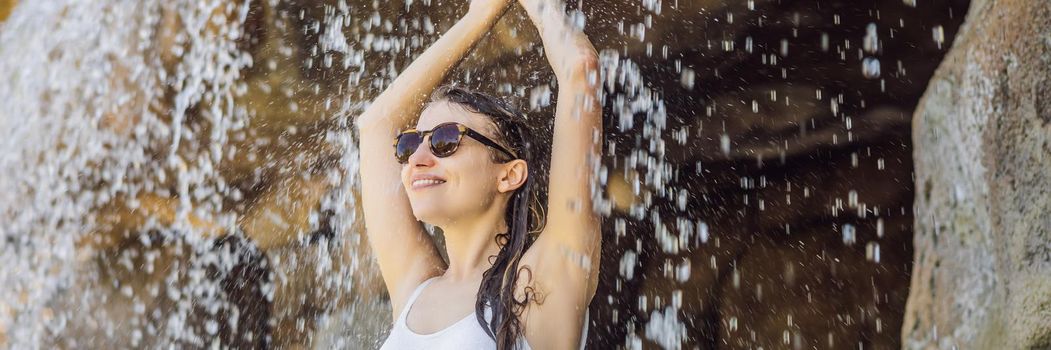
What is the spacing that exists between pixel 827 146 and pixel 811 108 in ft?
0.74

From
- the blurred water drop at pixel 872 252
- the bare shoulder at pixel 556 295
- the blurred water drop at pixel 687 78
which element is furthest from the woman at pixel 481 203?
the blurred water drop at pixel 872 252

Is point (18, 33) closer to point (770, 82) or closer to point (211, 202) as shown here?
point (211, 202)

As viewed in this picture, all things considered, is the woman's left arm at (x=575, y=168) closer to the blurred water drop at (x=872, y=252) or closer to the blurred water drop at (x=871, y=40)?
the blurred water drop at (x=871, y=40)

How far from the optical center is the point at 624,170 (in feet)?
15.5

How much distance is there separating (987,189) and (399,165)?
5.38ft

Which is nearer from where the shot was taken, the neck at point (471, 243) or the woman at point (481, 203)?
the woman at point (481, 203)

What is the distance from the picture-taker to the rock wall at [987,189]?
2.21m

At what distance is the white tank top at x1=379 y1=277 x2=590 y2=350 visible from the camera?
1.82 meters

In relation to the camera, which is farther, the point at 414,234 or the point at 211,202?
the point at 211,202

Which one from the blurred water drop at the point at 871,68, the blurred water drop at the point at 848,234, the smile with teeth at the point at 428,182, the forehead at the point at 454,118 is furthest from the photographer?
the blurred water drop at the point at 848,234

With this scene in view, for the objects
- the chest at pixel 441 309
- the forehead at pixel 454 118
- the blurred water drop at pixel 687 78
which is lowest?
the blurred water drop at pixel 687 78

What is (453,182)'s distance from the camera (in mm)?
2057

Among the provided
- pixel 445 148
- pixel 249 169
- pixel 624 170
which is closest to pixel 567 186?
pixel 445 148

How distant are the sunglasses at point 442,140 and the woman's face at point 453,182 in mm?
12
